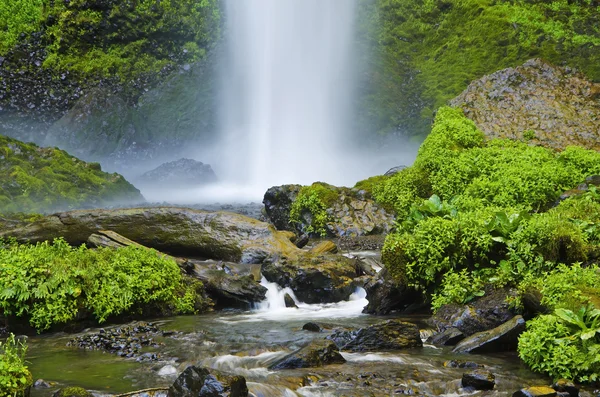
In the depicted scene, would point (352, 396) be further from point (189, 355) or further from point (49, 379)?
point (49, 379)

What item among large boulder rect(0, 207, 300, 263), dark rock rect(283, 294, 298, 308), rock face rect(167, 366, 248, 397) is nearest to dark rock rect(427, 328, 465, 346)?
rock face rect(167, 366, 248, 397)

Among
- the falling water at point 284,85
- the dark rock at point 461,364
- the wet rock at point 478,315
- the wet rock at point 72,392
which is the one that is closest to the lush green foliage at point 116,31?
the falling water at point 284,85

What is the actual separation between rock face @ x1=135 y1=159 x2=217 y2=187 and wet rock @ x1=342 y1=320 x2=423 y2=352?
2756cm

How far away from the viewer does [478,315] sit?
9.50 meters

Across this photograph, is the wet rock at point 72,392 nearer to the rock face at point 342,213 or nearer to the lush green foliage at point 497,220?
the lush green foliage at point 497,220

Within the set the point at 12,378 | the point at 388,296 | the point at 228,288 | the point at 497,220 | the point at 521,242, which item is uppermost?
the point at 497,220

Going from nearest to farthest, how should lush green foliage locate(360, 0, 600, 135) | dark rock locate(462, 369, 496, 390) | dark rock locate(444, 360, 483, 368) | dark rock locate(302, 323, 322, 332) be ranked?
dark rock locate(462, 369, 496, 390) < dark rock locate(444, 360, 483, 368) < dark rock locate(302, 323, 322, 332) < lush green foliage locate(360, 0, 600, 135)

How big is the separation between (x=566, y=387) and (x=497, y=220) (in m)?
4.48

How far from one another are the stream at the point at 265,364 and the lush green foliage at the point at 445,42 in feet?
→ 101

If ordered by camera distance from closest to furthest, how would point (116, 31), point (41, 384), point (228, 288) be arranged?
1. point (41, 384)
2. point (228, 288)
3. point (116, 31)

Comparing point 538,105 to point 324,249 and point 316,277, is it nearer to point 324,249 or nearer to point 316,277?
point 324,249

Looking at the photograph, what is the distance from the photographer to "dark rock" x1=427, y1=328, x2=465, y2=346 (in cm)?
915

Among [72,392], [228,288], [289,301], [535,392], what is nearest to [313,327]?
[289,301]

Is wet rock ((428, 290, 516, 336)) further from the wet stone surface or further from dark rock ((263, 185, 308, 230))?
dark rock ((263, 185, 308, 230))
